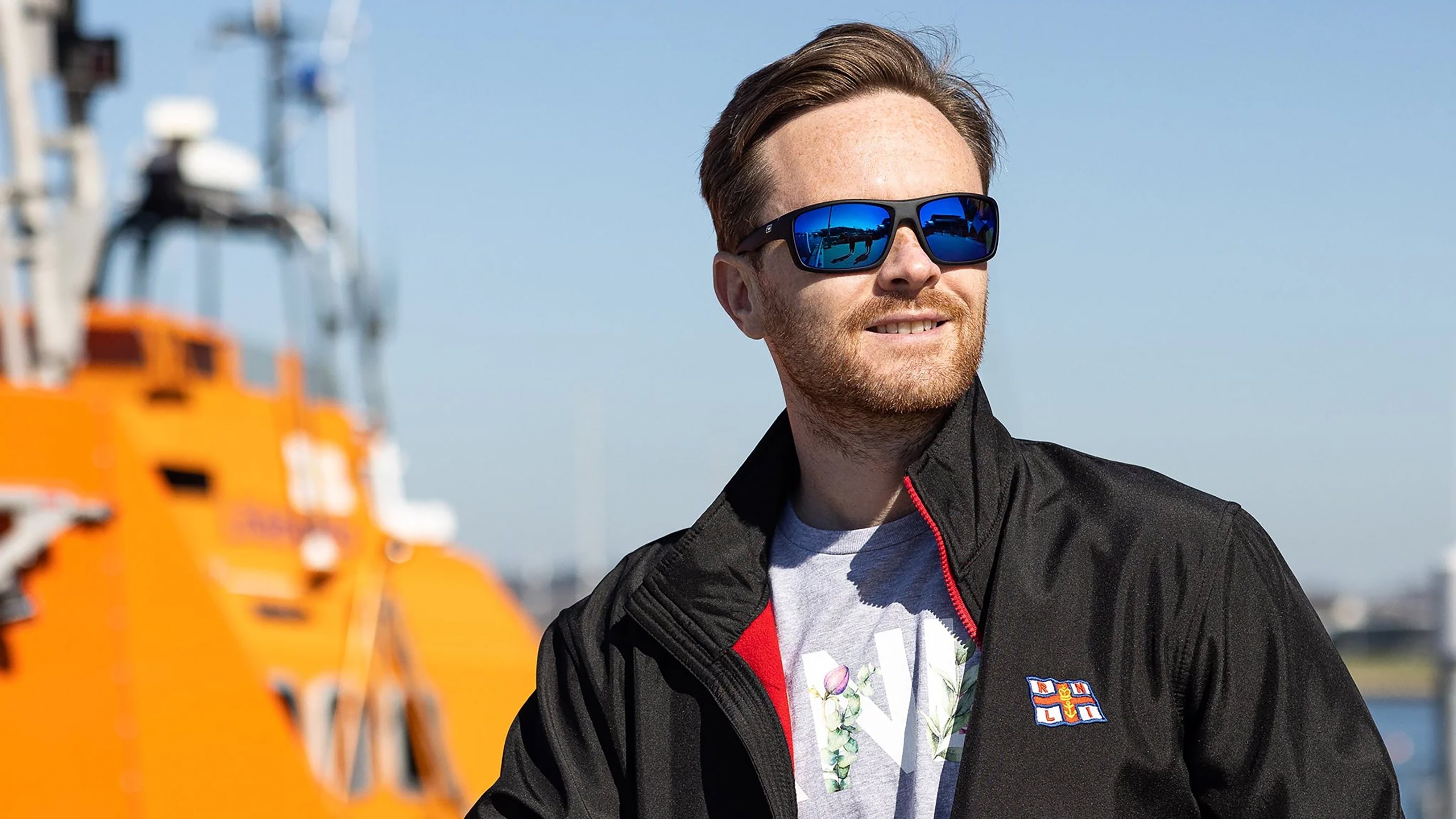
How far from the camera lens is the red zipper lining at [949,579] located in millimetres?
1724

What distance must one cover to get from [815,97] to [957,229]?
0.79 ft

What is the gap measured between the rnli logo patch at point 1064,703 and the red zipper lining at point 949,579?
0.09 meters

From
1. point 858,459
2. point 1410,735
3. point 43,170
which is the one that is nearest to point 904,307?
point 858,459

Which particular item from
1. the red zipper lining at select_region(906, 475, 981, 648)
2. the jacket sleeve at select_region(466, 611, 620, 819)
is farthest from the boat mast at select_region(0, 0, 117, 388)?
the red zipper lining at select_region(906, 475, 981, 648)

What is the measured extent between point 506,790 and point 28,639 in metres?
3.39

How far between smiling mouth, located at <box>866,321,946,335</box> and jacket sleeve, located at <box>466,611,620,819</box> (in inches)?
22.1

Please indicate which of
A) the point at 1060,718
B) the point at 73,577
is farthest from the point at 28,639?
the point at 1060,718

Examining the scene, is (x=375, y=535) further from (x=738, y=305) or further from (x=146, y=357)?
(x=738, y=305)

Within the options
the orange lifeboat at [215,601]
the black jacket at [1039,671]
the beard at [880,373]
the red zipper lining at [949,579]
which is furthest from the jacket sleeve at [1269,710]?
the orange lifeboat at [215,601]

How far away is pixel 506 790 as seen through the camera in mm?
2000

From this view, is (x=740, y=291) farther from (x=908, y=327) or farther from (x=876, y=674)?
(x=876, y=674)

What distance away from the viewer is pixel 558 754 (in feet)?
6.46

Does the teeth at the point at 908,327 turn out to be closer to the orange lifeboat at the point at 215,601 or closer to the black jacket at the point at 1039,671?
the black jacket at the point at 1039,671

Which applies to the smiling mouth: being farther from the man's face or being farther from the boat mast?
the boat mast
